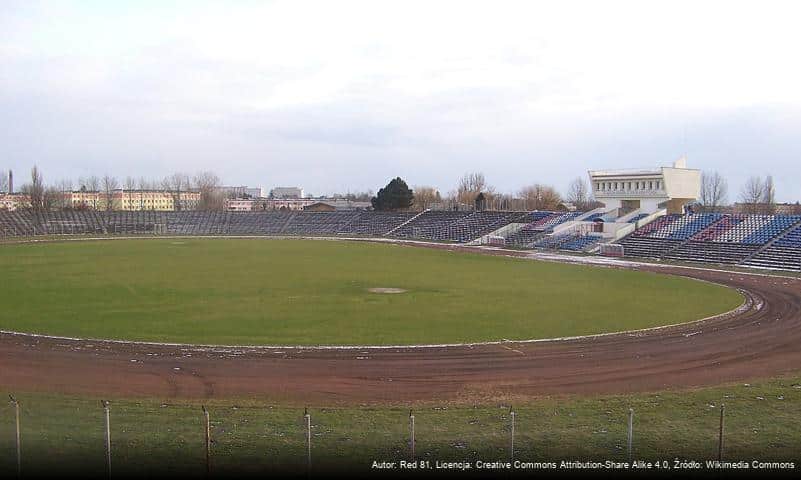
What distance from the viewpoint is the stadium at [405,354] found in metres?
13.1

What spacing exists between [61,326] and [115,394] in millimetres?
10753

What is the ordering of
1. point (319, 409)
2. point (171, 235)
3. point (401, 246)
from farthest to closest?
point (171, 235)
point (401, 246)
point (319, 409)

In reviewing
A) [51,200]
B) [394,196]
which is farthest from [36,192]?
[394,196]

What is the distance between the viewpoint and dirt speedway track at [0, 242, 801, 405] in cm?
1797

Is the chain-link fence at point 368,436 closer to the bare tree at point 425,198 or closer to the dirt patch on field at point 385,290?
the dirt patch on field at point 385,290

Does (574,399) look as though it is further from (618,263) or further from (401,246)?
(401,246)

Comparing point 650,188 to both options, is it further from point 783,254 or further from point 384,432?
point 384,432

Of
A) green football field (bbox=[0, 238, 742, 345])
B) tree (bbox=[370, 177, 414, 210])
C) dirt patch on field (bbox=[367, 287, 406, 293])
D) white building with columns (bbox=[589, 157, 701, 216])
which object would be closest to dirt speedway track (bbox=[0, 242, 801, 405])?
green football field (bbox=[0, 238, 742, 345])

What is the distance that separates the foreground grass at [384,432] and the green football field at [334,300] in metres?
→ 8.23

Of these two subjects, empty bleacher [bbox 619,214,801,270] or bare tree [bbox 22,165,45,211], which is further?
bare tree [bbox 22,165,45,211]

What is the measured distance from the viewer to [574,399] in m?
17.2

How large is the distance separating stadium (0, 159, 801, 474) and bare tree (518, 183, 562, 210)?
88054 mm

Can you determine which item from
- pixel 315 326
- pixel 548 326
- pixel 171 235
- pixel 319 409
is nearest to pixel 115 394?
pixel 319 409

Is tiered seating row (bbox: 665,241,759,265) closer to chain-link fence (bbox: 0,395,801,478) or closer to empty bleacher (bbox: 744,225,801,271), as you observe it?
empty bleacher (bbox: 744,225,801,271)
